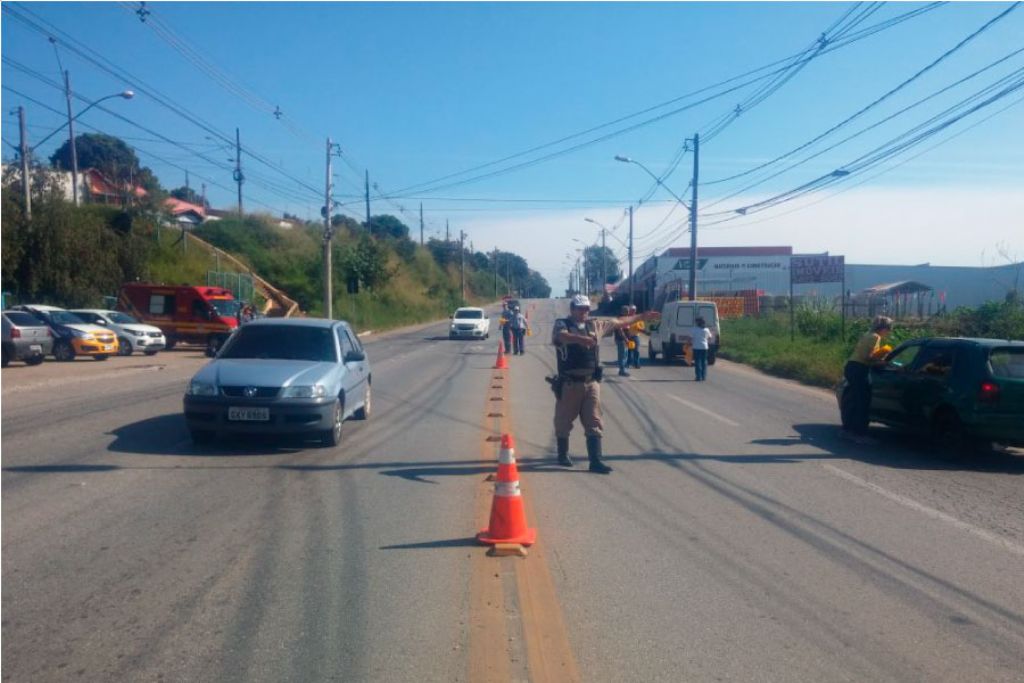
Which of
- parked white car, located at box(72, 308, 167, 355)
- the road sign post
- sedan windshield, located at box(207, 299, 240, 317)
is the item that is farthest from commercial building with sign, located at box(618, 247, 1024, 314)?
parked white car, located at box(72, 308, 167, 355)

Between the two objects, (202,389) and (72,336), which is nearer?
(202,389)

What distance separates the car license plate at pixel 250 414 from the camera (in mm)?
10688

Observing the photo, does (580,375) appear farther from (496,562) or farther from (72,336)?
(72,336)

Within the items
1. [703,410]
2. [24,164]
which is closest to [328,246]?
[24,164]

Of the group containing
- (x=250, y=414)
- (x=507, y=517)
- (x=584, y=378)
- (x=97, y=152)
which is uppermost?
(x=97, y=152)

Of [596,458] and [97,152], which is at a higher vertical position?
[97,152]

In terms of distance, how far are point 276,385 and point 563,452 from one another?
3262mm

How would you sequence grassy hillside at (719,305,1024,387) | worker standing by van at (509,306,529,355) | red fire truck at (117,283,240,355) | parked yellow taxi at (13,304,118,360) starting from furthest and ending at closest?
red fire truck at (117,283,240,355), worker standing by van at (509,306,529,355), parked yellow taxi at (13,304,118,360), grassy hillside at (719,305,1024,387)

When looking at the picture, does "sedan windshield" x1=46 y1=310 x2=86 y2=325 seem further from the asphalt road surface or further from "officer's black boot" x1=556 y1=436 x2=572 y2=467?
"officer's black boot" x1=556 y1=436 x2=572 y2=467

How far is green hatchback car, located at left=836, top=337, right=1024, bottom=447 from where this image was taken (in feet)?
36.8

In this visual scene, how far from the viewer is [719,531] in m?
7.71

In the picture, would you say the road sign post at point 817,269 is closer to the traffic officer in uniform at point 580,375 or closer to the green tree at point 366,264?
the traffic officer in uniform at point 580,375

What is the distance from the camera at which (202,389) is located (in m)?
10.9

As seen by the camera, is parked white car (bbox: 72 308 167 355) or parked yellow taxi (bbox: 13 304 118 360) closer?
parked yellow taxi (bbox: 13 304 118 360)
